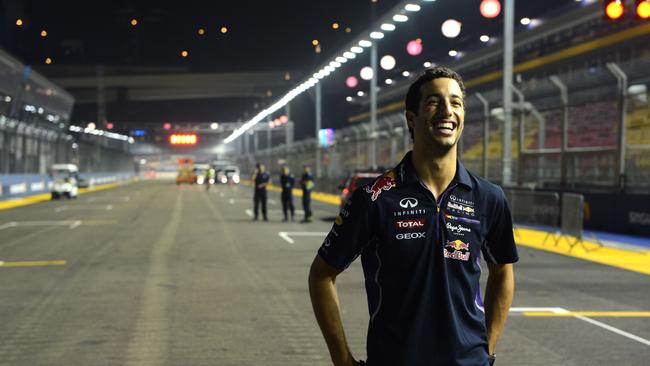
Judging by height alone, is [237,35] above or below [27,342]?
above

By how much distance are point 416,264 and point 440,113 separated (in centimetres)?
51

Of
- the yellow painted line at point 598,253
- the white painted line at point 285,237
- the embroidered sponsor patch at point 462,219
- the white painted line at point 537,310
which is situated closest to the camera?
the embroidered sponsor patch at point 462,219

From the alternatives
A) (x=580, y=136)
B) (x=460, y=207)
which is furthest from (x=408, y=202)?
(x=580, y=136)

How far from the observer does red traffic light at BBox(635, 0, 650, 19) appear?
1412cm

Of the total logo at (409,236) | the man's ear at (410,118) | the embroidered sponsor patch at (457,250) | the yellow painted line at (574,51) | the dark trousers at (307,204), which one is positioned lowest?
the dark trousers at (307,204)

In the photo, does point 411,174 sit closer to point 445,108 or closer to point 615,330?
point 445,108

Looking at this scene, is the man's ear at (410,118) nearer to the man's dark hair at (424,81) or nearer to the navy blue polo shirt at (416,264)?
the man's dark hair at (424,81)

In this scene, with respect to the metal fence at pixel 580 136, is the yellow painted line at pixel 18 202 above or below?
below

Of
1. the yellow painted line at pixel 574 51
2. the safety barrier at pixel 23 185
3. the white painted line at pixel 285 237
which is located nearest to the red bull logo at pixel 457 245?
the white painted line at pixel 285 237

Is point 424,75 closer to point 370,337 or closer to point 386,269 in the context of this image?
point 386,269

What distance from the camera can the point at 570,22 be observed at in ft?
112

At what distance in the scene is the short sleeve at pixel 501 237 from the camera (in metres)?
3.09

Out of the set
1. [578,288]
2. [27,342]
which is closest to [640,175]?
[578,288]

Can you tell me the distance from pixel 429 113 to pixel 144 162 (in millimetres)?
195592
